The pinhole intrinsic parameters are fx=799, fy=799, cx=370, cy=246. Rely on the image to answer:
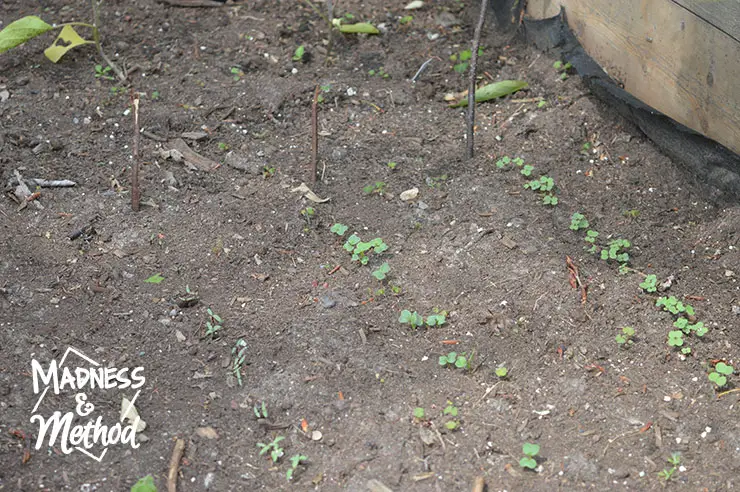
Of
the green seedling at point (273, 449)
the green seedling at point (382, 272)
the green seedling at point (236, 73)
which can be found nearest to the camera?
the green seedling at point (273, 449)

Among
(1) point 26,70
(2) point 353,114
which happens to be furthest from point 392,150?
(1) point 26,70

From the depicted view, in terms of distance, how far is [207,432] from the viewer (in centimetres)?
240

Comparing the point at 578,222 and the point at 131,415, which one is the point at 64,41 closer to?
the point at 131,415

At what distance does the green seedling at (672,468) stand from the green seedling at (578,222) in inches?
37.7

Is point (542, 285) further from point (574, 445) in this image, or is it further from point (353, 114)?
point (353, 114)

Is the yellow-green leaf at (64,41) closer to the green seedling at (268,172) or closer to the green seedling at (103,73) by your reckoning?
the green seedling at (103,73)

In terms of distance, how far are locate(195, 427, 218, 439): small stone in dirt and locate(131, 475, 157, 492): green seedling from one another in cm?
21

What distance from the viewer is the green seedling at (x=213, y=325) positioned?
2.67m

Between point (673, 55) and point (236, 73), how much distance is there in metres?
1.92

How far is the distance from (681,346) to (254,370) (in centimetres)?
139

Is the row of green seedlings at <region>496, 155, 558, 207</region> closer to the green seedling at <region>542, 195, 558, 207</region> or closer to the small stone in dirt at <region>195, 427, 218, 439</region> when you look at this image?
the green seedling at <region>542, 195, 558, 207</region>

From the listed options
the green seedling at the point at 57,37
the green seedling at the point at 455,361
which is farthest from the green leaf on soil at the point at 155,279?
the green seedling at the point at 57,37

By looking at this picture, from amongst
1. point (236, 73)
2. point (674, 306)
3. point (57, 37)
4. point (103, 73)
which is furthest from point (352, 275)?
point (57, 37)

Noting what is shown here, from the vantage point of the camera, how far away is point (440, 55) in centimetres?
388
